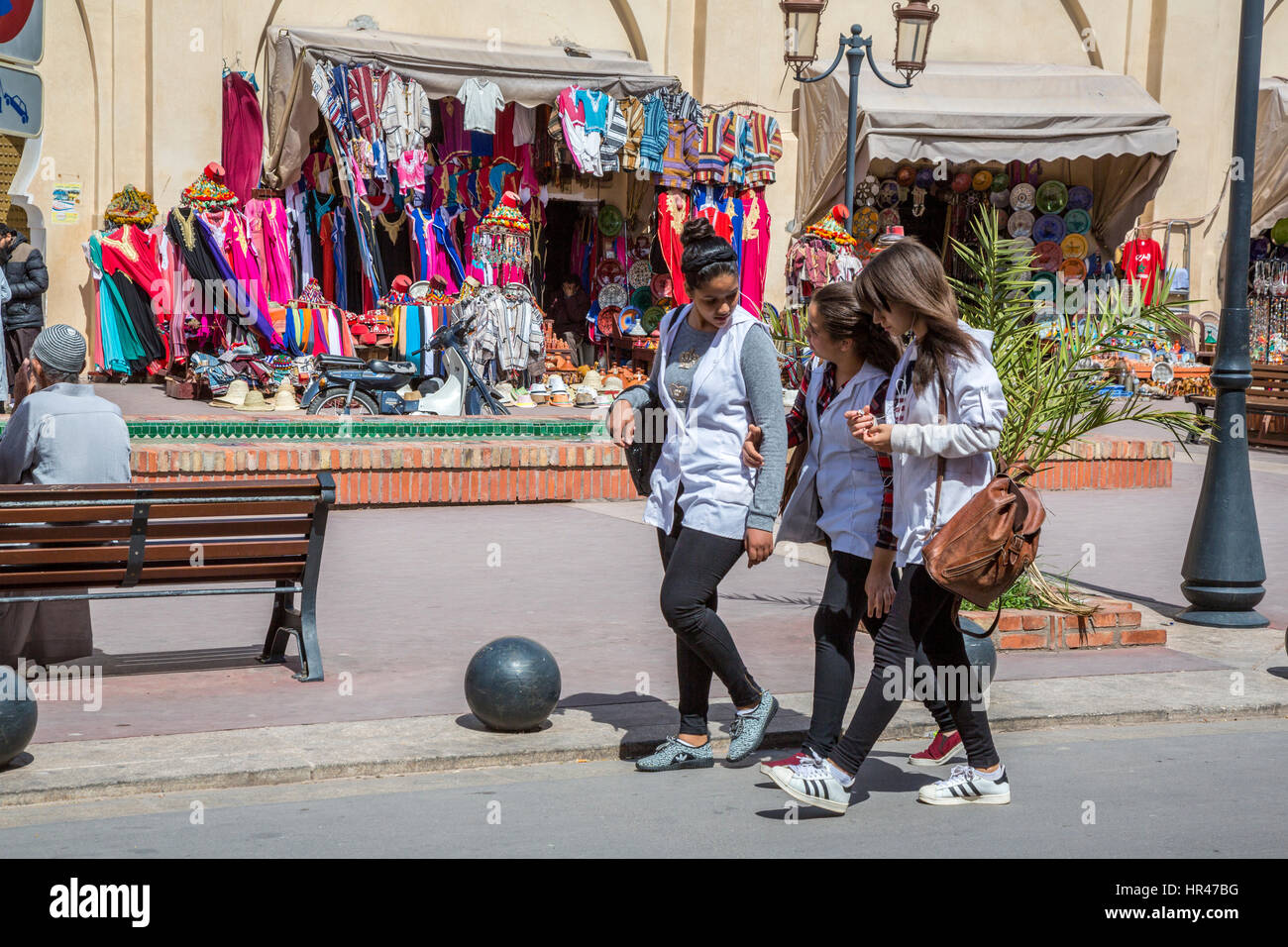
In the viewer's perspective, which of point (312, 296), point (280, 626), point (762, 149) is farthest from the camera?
point (762, 149)

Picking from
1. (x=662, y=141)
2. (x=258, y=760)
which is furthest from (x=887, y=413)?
(x=662, y=141)

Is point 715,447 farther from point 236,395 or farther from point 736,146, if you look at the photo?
point 736,146

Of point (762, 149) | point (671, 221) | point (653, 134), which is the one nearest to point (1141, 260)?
point (762, 149)

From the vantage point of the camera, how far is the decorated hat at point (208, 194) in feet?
51.6

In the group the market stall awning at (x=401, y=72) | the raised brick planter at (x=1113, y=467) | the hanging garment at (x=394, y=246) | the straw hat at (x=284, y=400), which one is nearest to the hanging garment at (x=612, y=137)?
the market stall awning at (x=401, y=72)

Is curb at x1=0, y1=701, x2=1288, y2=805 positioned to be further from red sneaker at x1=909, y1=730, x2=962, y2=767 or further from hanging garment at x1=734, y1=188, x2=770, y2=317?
hanging garment at x1=734, y1=188, x2=770, y2=317

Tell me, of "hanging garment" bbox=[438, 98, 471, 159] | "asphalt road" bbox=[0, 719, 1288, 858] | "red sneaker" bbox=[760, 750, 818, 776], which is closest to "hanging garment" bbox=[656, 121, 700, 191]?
"hanging garment" bbox=[438, 98, 471, 159]

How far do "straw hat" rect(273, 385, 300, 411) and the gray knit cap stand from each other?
7413 mm

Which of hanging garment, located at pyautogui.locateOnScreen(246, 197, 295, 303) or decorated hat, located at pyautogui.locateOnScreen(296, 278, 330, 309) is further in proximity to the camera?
hanging garment, located at pyautogui.locateOnScreen(246, 197, 295, 303)

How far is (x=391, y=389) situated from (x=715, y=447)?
28.8ft

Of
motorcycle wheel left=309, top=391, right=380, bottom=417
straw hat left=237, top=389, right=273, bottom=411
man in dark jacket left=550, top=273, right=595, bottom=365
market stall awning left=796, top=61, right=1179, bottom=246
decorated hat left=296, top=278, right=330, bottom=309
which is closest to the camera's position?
motorcycle wheel left=309, top=391, right=380, bottom=417

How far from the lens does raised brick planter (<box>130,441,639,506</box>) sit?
33.1ft

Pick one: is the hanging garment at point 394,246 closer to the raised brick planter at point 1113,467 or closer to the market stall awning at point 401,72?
the market stall awning at point 401,72

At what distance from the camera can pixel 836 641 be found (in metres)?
4.68
